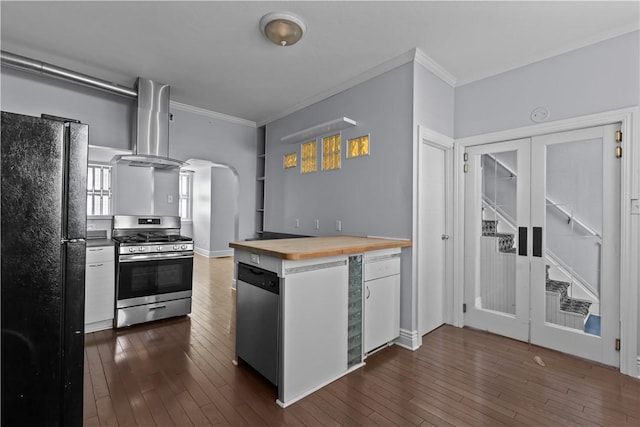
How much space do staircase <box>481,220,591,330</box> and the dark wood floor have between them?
334 mm

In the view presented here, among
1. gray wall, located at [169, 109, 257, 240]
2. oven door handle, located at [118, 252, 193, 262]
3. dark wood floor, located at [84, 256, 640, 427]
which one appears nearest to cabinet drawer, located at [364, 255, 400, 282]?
dark wood floor, located at [84, 256, 640, 427]

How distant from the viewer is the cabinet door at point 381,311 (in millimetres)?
2604

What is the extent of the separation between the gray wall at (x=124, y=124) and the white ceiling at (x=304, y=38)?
0.37 metres

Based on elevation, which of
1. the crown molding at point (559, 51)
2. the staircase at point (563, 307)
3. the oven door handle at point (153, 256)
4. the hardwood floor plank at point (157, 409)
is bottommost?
the hardwood floor plank at point (157, 409)

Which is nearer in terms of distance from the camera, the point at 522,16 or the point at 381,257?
the point at 522,16

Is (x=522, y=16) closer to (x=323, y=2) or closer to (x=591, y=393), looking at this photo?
(x=323, y=2)

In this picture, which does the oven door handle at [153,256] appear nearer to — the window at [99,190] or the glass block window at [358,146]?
the window at [99,190]

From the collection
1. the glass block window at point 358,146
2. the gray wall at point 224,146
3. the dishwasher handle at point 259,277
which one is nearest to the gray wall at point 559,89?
the glass block window at point 358,146

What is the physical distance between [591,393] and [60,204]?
10.9ft

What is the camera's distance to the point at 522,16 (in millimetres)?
2400

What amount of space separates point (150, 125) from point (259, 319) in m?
2.92

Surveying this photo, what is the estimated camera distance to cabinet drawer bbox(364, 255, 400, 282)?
261 cm

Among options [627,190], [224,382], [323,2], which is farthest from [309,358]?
[627,190]

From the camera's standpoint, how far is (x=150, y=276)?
11.2 feet
